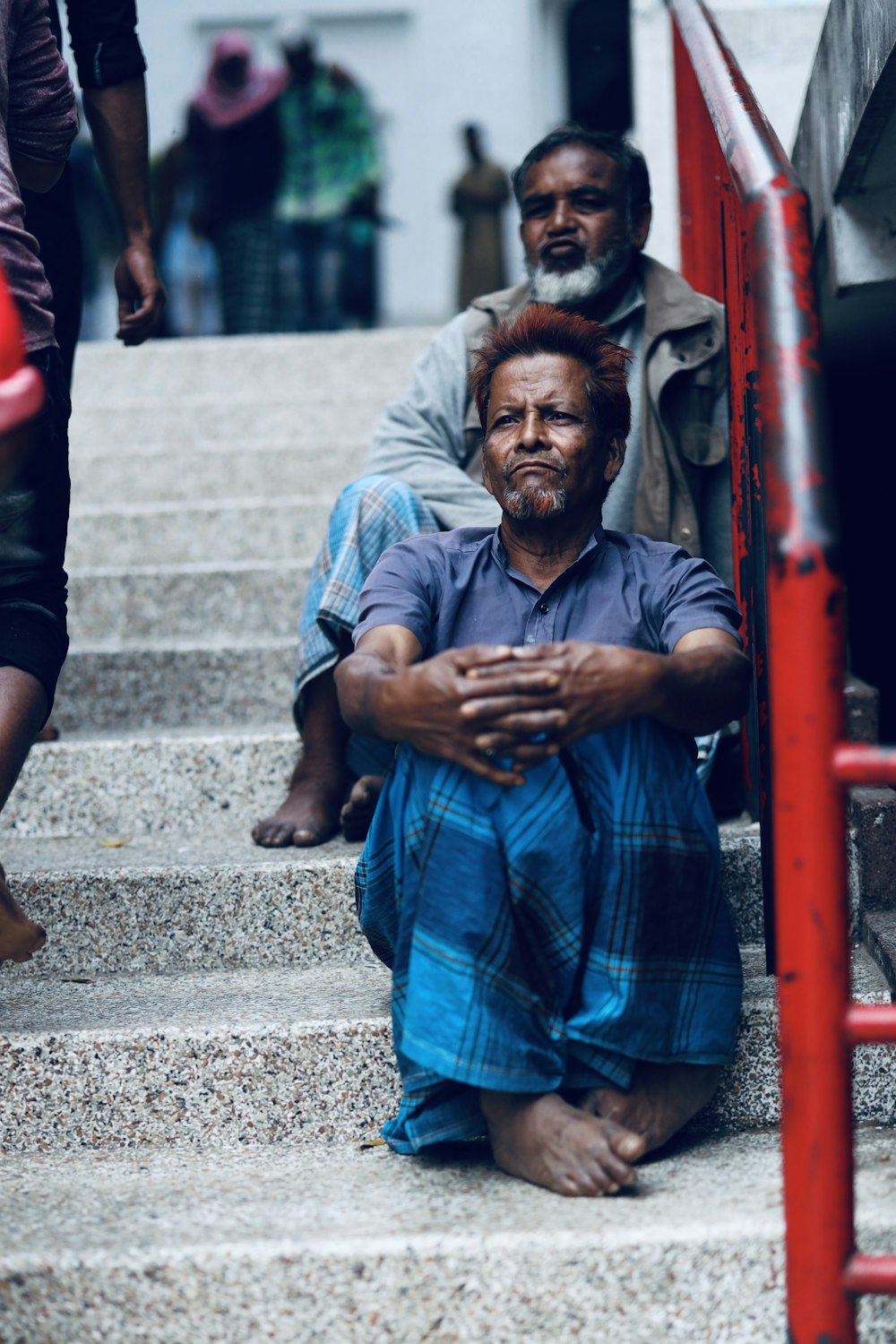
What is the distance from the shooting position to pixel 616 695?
184cm

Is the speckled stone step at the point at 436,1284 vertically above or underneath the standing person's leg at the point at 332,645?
underneath

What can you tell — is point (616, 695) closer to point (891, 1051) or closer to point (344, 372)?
point (891, 1051)

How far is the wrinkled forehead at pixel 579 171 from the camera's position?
3062mm

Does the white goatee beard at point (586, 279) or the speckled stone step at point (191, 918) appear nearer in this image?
the speckled stone step at point (191, 918)

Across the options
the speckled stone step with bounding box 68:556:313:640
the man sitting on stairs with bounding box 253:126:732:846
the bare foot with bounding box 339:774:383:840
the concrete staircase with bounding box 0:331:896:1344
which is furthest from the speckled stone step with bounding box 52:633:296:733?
the bare foot with bounding box 339:774:383:840

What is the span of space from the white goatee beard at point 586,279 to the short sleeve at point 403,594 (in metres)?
0.98

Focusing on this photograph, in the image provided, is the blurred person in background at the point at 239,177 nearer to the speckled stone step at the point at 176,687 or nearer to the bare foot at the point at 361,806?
the speckled stone step at the point at 176,687

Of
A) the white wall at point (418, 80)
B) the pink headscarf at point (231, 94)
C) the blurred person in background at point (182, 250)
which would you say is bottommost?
the blurred person in background at point (182, 250)

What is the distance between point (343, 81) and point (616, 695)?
6490 mm

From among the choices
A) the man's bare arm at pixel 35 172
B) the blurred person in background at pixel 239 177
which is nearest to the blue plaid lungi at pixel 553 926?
the man's bare arm at pixel 35 172

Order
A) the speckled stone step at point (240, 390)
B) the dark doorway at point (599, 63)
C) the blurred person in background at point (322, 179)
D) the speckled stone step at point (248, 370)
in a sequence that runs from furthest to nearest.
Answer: the dark doorway at point (599, 63) < the blurred person in background at point (322, 179) < the speckled stone step at point (248, 370) < the speckled stone step at point (240, 390)

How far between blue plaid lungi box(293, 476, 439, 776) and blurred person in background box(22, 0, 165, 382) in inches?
20.2

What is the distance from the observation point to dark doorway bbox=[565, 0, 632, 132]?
10969 mm

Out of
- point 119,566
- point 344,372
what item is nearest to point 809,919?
point 119,566
